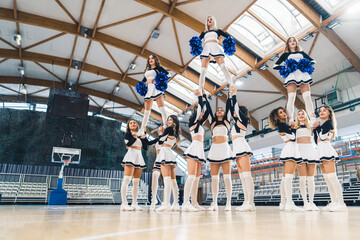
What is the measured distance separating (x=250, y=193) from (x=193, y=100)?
12201 millimetres

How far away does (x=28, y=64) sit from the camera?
44.6 ft

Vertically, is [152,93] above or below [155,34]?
below

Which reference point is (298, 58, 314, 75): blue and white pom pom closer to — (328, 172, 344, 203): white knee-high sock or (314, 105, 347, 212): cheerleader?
(314, 105, 347, 212): cheerleader

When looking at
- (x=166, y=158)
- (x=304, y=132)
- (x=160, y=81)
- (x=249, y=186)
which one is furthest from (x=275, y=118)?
(x=160, y=81)

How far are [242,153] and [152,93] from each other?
1.78 meters

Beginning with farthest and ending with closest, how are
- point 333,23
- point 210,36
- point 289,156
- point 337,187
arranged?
1. point 333,23
2. point 210,36
3. point 289,156
4. point 337,187

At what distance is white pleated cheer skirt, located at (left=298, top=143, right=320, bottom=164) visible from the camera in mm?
A: 3516

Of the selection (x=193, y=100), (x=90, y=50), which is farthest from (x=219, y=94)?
(x=90, y=50)

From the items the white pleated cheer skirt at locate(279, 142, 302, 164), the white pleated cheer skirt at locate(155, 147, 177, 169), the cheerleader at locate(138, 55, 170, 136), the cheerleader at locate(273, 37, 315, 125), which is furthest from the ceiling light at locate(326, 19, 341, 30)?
the white pleated cheer skirt at locate(155, 147, 177, 169)

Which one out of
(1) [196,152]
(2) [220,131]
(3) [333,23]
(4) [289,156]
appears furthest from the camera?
(3) [333,23]

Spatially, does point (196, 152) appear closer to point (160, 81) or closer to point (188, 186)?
point (188, 186)

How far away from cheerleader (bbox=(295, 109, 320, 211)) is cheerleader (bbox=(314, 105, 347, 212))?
0.11 meters

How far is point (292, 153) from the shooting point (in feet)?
11.2

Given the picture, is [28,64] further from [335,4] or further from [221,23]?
[335,4]
